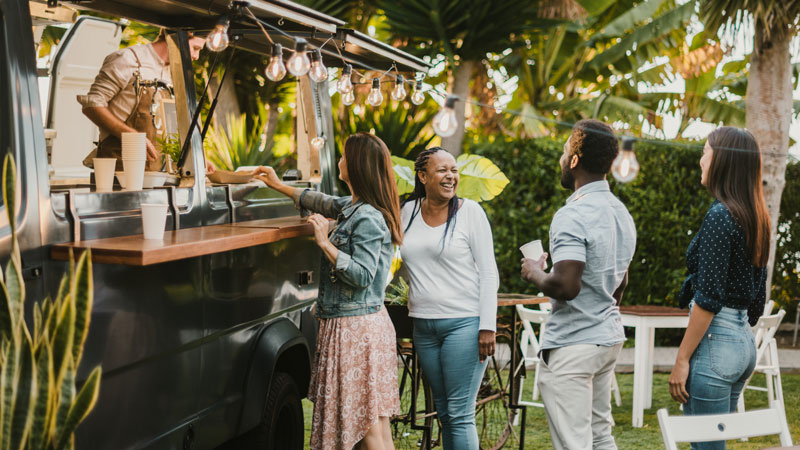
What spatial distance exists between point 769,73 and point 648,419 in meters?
4.46

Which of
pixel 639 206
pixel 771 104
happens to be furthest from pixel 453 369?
pixel 771 104

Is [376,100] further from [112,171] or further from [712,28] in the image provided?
[712,28]

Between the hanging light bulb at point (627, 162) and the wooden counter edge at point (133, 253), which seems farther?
the hanging light bulb at point (627, 162)

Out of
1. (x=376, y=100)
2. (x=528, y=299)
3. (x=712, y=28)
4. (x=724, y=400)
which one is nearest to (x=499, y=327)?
(x=528, y=299)

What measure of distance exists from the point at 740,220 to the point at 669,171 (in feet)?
23.7

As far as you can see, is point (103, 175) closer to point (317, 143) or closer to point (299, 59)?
point (299, 59)

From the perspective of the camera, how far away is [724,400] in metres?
3.53

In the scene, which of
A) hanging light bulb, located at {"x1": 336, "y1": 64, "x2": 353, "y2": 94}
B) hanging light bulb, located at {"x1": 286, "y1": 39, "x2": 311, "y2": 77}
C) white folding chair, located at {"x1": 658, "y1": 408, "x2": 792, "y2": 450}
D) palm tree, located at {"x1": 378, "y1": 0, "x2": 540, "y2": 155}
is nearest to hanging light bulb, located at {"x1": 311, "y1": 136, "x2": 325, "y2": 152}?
hanging light bulb, located at {"x1": 336, "y1": 64, "x2": 353, "y2": 94}

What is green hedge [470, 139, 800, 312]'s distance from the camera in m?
10.4

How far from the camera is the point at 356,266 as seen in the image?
400cm

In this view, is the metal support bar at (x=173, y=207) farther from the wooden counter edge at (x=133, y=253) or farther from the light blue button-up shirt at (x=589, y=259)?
the light blue button-up shirt at (x=589, y=259)

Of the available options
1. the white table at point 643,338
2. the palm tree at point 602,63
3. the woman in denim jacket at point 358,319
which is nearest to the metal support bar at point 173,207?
the woman in denim jacket at point 358,319

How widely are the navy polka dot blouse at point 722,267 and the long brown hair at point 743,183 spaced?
36mm

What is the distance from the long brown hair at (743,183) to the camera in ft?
11.6
